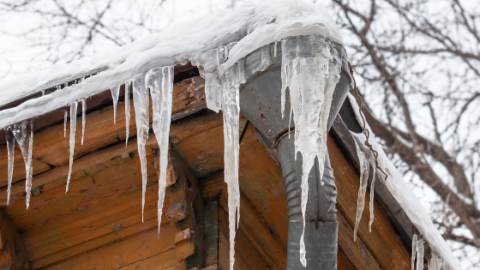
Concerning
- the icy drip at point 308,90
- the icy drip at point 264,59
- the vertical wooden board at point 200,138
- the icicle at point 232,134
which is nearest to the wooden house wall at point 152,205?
the vertical wooden board at point 200,138

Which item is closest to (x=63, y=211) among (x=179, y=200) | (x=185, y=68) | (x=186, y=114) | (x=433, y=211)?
(x=179, y=200)

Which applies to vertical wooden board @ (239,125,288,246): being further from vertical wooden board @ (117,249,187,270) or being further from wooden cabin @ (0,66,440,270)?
vertical wooden board @ (117,249,187,270)

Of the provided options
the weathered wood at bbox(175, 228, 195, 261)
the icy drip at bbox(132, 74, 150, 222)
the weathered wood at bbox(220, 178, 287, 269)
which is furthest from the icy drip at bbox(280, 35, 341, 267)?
the weathered wood at bbox(220, 178, 287, 269)

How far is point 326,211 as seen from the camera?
1567 millimetres

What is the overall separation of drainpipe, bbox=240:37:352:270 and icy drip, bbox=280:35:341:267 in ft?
0.17

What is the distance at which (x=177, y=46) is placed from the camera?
176cm

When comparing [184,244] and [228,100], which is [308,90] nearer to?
[228,100]

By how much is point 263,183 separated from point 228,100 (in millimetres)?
654

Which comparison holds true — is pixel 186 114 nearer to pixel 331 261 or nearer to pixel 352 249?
pixel 331 261

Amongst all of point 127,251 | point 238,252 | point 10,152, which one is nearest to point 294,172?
point 238,252

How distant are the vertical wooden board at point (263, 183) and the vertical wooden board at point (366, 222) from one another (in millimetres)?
267

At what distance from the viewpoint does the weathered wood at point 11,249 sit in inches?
86.5

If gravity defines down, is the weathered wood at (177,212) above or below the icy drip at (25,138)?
below

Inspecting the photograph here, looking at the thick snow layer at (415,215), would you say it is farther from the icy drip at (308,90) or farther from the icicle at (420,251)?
the icy drip at (308,90)
